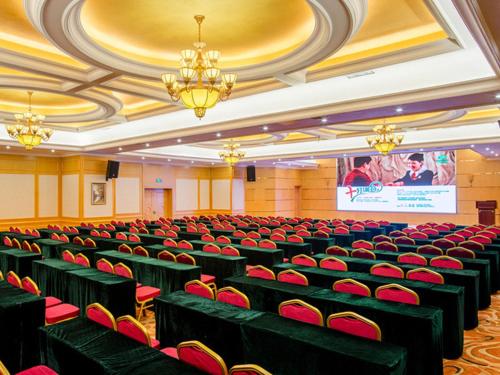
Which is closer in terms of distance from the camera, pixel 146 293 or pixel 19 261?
pixel 146 293

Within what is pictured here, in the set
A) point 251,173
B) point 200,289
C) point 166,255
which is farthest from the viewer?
point 251,173

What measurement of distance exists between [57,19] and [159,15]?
1376mm

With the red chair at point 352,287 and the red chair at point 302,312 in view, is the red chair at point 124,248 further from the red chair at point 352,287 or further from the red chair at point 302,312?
the red chair at point 302,312

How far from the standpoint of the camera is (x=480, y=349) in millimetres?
→ 4441

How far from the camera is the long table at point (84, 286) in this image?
4656 mm

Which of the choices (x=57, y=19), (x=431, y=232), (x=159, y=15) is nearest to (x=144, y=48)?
(x=159, y=15)

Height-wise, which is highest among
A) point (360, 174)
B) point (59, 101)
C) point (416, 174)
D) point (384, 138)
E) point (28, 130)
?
point (59, 101)

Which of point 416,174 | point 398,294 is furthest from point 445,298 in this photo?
point 416,174

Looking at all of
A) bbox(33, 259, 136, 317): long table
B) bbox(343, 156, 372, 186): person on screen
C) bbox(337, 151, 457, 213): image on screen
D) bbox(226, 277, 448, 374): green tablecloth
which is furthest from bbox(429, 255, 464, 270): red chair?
bbox(343, 156, 372, 186): person on screen

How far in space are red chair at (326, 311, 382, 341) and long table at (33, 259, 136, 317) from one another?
8.72 feet

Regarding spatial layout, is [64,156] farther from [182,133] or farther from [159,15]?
[159,15]

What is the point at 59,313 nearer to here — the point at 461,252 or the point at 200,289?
the point at 200,289

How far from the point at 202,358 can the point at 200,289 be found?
2.00 metres

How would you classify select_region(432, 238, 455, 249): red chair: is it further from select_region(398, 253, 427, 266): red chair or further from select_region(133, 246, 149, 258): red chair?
select_region(133, 246, 149, 258): red chair
